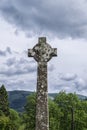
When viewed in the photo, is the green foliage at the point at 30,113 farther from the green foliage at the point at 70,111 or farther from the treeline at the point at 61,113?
the green foliage at the point at 70,111

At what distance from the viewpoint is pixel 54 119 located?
350ft

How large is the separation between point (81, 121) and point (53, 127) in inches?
362

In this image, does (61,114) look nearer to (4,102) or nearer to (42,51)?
(4,102)

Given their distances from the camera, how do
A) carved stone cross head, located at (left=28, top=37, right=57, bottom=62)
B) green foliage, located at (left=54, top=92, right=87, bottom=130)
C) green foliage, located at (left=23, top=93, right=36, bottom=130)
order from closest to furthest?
1. carved stone cross head, located at (left=28, top=37, right=57, bottom=62)
2. green foliage, located at (left=23, top=93, right=36, bottom=130)
3. green foliage, located at (left=54, top=92, right=87, bottom=130)

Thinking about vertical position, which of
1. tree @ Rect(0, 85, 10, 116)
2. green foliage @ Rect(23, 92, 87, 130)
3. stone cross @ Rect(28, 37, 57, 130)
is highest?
tree @ Rect(0, 85, 10, 116)

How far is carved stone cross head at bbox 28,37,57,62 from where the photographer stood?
1902 cm

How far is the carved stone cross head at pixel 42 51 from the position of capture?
19.0 meters

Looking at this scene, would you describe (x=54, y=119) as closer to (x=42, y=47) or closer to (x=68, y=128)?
(x=68, y=128)

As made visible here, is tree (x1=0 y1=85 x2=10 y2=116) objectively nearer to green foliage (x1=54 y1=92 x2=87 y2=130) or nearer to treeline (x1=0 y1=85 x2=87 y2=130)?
treeline (x1=0 y1=85 x2=87 y2=130)

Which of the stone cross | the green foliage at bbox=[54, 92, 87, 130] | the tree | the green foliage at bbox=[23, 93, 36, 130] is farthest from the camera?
the tree

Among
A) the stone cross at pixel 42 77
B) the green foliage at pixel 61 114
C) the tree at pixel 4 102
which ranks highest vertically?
the tree at pixel 4 102

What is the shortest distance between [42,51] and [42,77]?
1116mm

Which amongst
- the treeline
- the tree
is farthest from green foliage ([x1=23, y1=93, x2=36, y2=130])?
the tree

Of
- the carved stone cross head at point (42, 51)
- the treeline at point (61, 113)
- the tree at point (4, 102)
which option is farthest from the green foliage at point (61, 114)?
the carved stone cross head at point (42, 51)
